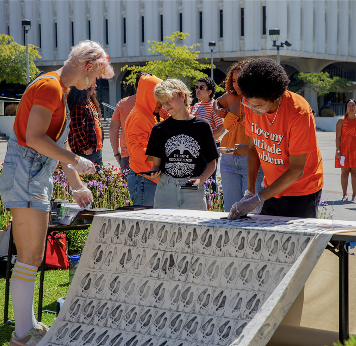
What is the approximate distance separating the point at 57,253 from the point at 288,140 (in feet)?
10.0

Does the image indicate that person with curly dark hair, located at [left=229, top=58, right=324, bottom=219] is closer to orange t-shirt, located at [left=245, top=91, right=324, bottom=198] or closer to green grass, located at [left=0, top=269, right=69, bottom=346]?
orange t-shirt, located at [left=245, top=91, right=324, bottom=198]

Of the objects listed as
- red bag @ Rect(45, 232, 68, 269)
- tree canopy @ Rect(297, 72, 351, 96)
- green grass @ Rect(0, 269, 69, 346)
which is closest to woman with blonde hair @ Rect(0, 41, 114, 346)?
green grass @ Rect(0, 269, 69, 346)

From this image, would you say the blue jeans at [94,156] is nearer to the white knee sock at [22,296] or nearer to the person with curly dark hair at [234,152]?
the person with curly dark hair at [234,152]

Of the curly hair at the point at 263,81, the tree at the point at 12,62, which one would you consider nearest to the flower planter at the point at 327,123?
the tree at the point at 12,62

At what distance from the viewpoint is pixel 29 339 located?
10.5 ft

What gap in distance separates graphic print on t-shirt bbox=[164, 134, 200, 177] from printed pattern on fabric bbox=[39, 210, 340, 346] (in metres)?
0.92

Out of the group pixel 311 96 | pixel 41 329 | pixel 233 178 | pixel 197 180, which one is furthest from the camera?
pixel 311 96

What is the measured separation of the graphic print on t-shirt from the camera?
4219 millimetres

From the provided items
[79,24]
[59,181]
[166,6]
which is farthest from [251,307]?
[79,24]

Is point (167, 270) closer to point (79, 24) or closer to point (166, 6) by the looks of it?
point (166, 6)

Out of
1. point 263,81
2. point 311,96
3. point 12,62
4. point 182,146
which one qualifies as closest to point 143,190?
point 182,146

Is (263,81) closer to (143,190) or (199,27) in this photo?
(143,190)

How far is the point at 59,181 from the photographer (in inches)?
282

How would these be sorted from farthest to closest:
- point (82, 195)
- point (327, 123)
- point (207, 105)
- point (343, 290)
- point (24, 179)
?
point (327, 123) < point (207, 105) < point (82, 195) < point (24, 179) < point (343, 290)
